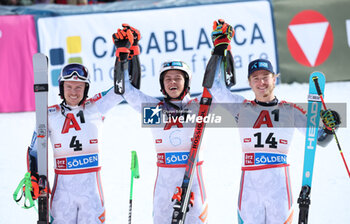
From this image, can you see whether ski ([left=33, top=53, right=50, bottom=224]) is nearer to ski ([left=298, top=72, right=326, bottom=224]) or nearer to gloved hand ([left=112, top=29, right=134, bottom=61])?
gloved hand ([left=112, top=29, right=134, bottom=61])

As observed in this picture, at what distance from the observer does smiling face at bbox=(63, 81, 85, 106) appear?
4.38m

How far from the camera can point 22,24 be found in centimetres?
915

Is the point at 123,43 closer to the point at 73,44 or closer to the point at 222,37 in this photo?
the point at 222,37

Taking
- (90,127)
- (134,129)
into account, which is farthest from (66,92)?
(134,129)

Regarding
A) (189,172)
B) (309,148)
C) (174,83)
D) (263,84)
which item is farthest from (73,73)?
(309,148)

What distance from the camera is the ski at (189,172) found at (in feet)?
13.4

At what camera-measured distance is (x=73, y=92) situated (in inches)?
172

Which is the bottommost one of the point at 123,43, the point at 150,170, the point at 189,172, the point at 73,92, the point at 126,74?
the point at 150,170

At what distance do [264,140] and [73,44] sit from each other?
19.5ft

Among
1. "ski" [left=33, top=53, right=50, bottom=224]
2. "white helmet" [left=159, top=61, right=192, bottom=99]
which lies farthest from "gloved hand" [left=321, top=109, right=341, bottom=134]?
"ski" [left=33, top=53, right=50, bottom=224]

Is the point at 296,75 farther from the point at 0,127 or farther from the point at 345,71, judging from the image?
the point at 0,127

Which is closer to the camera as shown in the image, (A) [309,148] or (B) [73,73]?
(A) [309,148]

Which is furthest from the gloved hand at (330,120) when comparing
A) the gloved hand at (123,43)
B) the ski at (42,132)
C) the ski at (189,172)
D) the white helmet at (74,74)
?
the ski at (42,132)

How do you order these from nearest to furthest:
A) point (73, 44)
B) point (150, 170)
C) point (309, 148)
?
point (309, 148), point (150, 170), point (73, 44)
